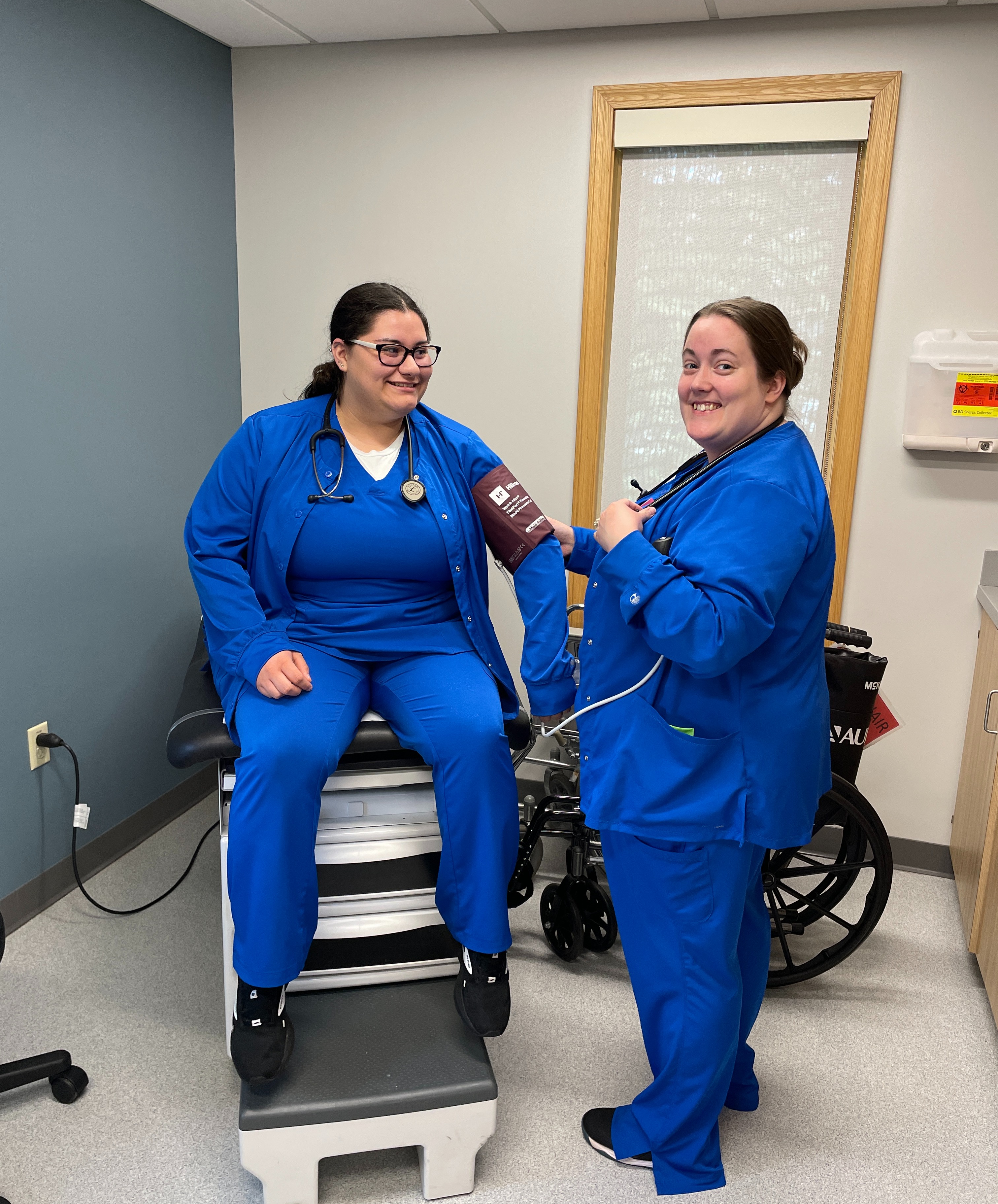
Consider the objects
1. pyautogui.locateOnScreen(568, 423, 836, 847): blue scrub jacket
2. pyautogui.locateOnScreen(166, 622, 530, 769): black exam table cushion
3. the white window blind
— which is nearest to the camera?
pyautogui.locateOnScreen(568, 423, 836, 847): blue scrub jacket

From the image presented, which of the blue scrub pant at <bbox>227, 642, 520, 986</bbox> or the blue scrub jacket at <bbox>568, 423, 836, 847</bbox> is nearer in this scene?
the blue scrub jacket at <bbox>568, 423, 836, 847</bbox>

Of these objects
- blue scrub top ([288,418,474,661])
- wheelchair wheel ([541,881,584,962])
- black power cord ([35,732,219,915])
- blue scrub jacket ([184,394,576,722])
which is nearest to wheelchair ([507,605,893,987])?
wheelchair wheel ([541,881,584,962])

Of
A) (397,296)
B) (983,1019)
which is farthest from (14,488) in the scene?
(983,1019)

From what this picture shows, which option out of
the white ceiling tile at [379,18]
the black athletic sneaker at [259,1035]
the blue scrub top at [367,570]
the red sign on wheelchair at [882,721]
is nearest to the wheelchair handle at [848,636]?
the red sign on wheelchair at [882,721]

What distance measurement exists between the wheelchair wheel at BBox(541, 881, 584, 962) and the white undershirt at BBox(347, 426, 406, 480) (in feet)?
3.67

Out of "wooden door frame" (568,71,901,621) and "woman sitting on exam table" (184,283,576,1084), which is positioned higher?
"wooden door frame" (568,71,901,621)

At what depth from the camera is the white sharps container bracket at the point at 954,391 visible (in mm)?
2504

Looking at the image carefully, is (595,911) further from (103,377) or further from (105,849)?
(103,377)

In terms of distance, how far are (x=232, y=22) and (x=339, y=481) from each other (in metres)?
1.56

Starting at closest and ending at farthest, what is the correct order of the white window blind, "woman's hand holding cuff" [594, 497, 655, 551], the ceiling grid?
1. "woman's hand holding cuff" [594, 497, 655, 551]
2. the ceiling grid
3. the white window blind

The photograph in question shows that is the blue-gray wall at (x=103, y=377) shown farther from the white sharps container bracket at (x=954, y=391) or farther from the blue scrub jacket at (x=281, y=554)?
the white sharps container bracket at (x=954, y=391)

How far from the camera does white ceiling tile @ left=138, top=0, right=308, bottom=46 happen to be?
2482 mm

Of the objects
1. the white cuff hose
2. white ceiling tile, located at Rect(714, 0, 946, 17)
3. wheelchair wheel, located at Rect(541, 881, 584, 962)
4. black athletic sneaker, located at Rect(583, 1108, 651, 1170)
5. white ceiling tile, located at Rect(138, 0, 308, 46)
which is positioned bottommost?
black athletic sneaker, located at Rect(583, 1108, 651, 1170)

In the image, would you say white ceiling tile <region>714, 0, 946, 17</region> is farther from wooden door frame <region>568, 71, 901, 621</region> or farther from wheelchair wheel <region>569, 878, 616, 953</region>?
wheelchair wheel <region>569, 878, 616, 953</region>
